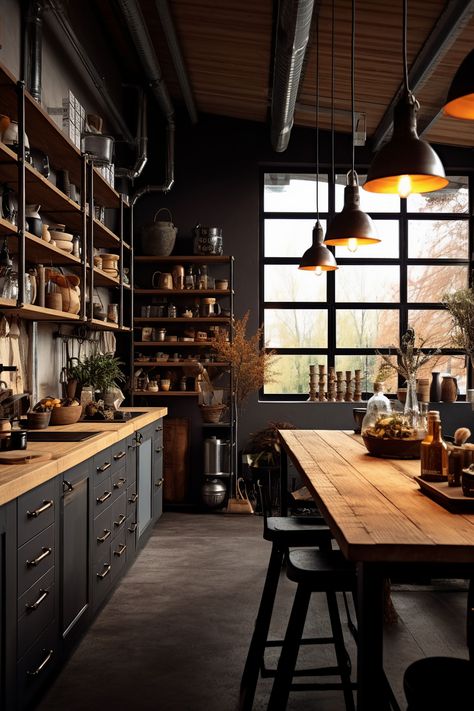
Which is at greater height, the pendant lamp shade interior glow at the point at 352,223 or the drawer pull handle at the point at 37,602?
the pendant lamp shade interior glow at the point at 352,223

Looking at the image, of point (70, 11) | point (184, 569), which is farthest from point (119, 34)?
point (184, 569)

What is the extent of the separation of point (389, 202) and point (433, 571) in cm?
649

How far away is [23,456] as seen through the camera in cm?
292

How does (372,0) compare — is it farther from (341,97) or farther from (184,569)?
(184,569)

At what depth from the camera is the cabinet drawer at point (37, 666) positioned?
254 centimetres

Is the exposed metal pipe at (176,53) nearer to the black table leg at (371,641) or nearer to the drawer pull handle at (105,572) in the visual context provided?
the drawer pull handle at (105,572)

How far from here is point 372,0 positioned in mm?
4637

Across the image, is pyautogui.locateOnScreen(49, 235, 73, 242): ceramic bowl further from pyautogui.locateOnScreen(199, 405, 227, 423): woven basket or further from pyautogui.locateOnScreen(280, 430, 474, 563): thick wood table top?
pyautogui.locateOnScreen(199, 405, 227, 423): woven basket

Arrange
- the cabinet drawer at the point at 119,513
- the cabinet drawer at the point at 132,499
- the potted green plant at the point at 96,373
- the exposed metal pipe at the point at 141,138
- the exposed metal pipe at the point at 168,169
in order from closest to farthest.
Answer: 1. the cabinet drawer at the point at 119,513
2. the cabinet drawer at the point at 132,499
3. the potted green plant at the point at 96,373
4. the exposed metal pipe at the point at 141,138
5. the exposed metal pipe at the point at 168,169

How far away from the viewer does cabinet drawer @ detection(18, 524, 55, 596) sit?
2.53m

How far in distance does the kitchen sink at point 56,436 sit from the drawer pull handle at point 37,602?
1029 mm

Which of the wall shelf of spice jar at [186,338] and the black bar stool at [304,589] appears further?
the wall shelf of spice jar at [186,338]

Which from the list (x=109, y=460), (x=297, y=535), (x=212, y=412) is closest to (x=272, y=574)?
(x=297, y=535)

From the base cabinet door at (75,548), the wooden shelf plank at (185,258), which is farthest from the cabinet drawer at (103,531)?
the wooden shelf plank at (185,258)
